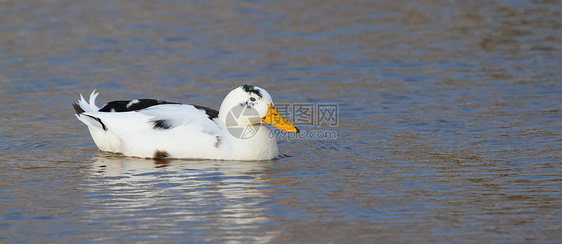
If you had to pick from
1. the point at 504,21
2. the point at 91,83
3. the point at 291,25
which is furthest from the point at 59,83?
the point at 504,21

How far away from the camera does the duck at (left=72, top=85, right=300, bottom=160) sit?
10.5 m

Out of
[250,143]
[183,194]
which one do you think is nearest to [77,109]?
[250,143]

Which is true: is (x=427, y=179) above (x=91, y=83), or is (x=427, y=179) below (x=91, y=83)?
below

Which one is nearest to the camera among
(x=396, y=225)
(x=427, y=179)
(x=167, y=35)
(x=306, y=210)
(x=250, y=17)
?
(x=396, y=225)

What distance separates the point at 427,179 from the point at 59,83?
8.01 m

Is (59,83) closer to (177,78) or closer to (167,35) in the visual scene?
(177,78)

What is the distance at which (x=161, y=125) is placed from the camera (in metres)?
10.6

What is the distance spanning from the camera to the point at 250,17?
68.2 feet

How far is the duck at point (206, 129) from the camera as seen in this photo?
34.5 ft
